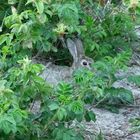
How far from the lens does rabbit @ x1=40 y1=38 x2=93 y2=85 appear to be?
404 centimetres

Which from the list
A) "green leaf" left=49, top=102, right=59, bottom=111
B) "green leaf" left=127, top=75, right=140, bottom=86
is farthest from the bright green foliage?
"green leaf" left=127, top=75, right=140, bottom=86

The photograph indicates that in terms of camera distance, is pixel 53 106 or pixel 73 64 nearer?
pixel 53 106

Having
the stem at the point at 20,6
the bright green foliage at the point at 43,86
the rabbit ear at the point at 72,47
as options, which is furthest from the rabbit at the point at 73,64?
the stem at the point at 20,6

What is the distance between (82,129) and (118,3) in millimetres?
1931

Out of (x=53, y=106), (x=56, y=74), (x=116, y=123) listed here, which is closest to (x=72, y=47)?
(x=56, y=74)

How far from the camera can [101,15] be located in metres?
4.63

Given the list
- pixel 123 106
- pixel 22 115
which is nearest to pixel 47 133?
pixel 22 115

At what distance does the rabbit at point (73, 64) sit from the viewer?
13.2ft

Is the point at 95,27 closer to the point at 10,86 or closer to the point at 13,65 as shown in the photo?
the point at 13,65

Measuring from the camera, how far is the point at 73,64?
4.16 m

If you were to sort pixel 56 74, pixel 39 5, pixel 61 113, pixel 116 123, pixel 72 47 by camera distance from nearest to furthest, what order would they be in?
1. pixel 61 113
2. pixel 39 5
3. pixel 116 123
4. pixel 72 47
5. pixel 56 74

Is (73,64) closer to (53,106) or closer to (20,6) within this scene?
(20,6)

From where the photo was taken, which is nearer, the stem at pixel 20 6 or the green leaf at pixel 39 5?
the green leaf at pixel 39 5

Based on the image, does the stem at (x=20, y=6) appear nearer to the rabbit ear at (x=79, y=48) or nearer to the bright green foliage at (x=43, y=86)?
the bright green foliage at (x=43, y=86)
